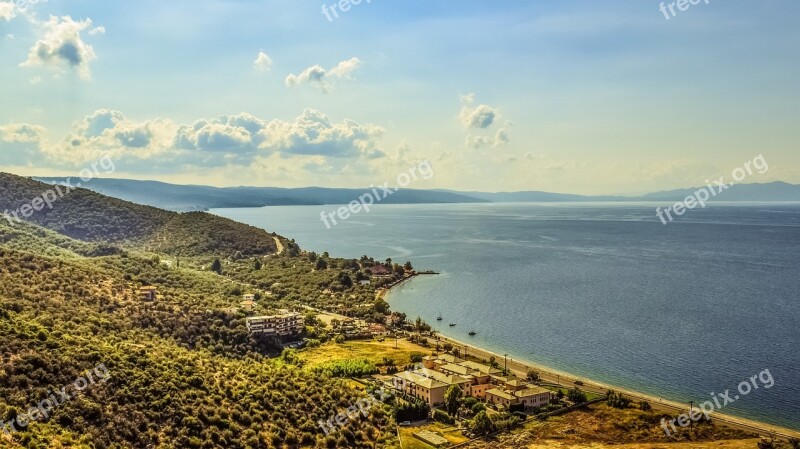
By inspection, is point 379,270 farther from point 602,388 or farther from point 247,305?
point 602,388

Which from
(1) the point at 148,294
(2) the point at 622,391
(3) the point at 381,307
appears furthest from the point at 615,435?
Result: (3) the point at 381,307

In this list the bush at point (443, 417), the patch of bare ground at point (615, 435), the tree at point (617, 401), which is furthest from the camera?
the tree at point (617, 401)

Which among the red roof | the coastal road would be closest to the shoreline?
the coastal road

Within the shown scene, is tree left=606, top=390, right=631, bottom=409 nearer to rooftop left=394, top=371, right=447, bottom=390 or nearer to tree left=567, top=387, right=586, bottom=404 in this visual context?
tree left=567, top=387, right=586, bottom=404

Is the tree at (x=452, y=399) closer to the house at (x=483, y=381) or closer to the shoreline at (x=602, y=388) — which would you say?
the house at (x=483, y=381)

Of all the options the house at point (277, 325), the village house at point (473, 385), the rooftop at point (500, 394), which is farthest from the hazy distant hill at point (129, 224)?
the rooftop at point (500, 394)

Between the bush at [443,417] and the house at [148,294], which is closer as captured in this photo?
the bush at [443,417]
